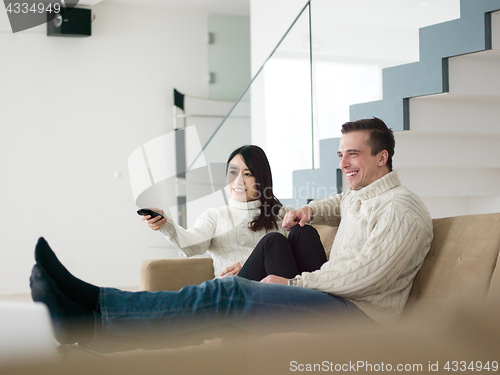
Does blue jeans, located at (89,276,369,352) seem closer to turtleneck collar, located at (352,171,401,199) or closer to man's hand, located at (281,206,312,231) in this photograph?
turtleneck collar, located at (352,171,401,199)

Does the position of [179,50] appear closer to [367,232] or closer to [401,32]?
[401,32]

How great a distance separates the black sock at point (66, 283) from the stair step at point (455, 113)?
1969 mm

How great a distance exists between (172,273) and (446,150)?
67.3 inches

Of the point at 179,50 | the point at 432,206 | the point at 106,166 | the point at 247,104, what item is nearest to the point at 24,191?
the point at 106,166

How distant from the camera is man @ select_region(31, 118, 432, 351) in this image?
1196 mm

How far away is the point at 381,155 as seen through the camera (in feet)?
6.13

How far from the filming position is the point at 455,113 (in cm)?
273

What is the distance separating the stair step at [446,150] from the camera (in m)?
2.79

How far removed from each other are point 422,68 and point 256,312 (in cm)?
175

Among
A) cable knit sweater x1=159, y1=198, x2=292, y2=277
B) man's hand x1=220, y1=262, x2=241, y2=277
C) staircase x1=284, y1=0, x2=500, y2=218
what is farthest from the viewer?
staircase x1=284, y1=0, x2=500, y2=218

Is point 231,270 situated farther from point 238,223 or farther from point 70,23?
point 70,23

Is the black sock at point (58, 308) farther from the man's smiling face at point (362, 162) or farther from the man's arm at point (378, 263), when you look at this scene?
the man's smiling face at point (362, 162)

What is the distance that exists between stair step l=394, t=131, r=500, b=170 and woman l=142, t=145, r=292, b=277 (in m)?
0.85

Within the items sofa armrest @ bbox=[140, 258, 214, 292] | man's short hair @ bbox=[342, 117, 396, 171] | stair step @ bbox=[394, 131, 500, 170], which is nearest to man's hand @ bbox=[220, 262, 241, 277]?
sofa armrest @ bbox=[140, 258, 214, 292]
